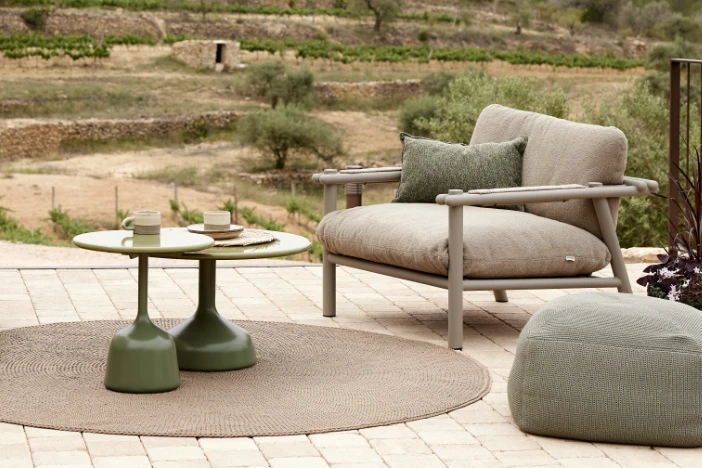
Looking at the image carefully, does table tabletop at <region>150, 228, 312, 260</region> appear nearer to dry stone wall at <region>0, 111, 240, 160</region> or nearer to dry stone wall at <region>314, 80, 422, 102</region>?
dry stone wall at <region>0, 111, 240, 160</region>

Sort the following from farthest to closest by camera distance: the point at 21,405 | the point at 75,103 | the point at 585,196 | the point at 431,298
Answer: the point at 75,103 → the point at 431,298 → the point at 585,196 → the point at 21,405

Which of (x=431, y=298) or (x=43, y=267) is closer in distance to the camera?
(x=431, y=298)

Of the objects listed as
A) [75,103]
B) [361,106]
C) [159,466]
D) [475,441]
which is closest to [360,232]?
[475,441]

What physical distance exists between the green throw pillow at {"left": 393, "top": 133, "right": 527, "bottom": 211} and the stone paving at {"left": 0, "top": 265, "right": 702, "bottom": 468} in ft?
1.88

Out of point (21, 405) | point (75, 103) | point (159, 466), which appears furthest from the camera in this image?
point (75, 103)

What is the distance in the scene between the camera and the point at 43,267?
6020 millimetres

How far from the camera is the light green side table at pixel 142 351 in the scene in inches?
140

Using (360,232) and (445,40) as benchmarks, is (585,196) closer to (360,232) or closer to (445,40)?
(360,232)

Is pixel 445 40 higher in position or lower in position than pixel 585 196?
higher

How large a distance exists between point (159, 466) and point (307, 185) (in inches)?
1011

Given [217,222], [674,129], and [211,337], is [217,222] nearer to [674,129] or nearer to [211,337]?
[211,337]

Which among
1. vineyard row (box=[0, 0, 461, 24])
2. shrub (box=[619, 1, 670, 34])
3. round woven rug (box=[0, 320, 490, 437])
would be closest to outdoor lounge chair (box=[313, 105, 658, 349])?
round woven rug (box=[0, 320, 490, 437])

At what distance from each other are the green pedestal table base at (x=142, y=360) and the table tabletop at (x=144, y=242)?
8cm

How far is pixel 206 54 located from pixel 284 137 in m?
9.01
